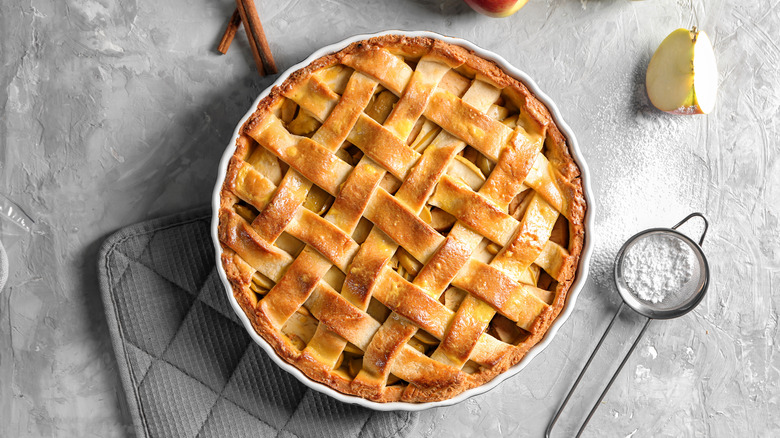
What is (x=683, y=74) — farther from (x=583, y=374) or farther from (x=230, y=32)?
(x=230, y=32)

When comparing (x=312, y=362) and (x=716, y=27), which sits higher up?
(x=716, y=27)

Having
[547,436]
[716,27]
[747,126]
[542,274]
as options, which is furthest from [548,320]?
[716,27]

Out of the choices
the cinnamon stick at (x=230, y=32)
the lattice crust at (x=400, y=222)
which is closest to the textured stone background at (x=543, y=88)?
the cinnamon stick at (x=230, y=32)

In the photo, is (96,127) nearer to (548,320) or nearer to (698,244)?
(548,320)

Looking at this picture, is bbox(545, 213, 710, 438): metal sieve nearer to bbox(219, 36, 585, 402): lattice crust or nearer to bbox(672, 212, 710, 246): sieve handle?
bbox(672, 212, 710, 246): sieve handle

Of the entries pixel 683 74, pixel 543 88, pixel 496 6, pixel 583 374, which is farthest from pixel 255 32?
pixel 583 374

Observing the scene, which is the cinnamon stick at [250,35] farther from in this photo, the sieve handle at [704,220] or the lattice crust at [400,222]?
the sieve handle at [704,220]

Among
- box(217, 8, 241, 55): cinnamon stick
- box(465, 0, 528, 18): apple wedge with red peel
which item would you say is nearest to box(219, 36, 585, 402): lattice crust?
box(465, 0, 528, 18): apple wedge with red peel
